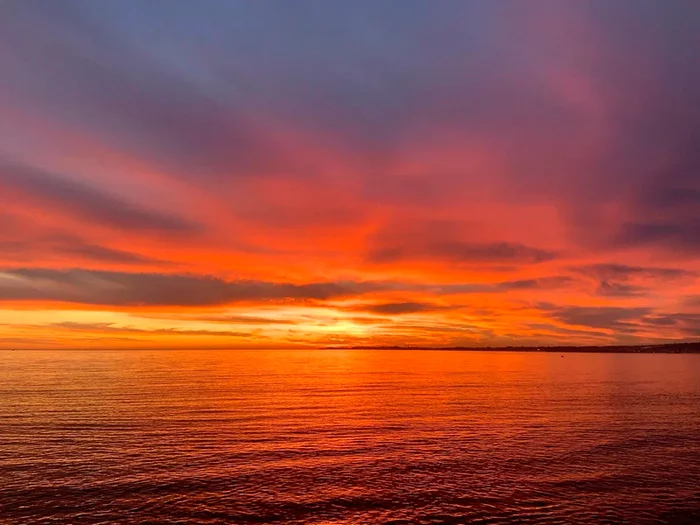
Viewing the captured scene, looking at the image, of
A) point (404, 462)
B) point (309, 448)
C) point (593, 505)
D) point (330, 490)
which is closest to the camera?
point (593, 505)

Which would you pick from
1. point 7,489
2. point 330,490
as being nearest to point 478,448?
point 330,490

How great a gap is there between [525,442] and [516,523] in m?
23.7

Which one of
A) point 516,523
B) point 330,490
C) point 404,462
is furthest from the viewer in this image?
point 404,462

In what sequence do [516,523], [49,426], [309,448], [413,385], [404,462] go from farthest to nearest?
[413,385], [49,426], [309,448], [404,462], [516,523]

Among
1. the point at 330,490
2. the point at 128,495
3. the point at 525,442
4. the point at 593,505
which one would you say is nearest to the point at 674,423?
the point at 525,442

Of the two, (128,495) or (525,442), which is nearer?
(128,495)

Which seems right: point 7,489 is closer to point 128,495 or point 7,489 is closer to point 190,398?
point 128,495

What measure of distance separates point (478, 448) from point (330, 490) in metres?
19.4

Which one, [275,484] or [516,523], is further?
[275,484]

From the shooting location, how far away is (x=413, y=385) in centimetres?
12294

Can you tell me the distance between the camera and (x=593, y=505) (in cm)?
3366

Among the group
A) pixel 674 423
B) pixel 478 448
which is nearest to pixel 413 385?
pixel 674 423

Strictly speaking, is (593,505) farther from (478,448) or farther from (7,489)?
(7,489)

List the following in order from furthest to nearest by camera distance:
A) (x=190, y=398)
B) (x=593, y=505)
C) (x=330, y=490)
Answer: (x=190, y=398)
(x=330, y=490)
(x=593, y=505)
